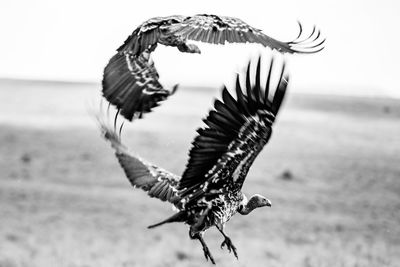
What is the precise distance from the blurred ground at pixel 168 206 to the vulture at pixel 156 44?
59.6 ft

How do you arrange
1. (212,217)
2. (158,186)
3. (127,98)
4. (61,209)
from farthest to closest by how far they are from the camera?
(61,209) → (158,186) → (212,217) → (127,98)

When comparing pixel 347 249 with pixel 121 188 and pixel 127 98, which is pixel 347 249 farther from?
pixel 127 98

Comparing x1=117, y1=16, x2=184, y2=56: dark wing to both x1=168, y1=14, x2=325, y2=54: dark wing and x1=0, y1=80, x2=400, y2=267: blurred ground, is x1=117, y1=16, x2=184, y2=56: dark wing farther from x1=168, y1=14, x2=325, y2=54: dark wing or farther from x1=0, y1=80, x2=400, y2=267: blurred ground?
x1=0, y1=80, x2=400, y2=267: blurred ground

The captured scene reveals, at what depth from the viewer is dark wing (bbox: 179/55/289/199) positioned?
5766 millimetres

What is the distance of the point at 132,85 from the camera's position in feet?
19.6

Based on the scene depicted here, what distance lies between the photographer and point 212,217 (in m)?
6.80

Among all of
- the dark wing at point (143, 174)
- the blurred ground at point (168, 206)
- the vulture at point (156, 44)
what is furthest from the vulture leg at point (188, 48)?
the blurred ground at point (168, 206)

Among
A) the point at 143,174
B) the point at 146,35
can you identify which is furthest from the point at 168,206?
the point at 146,35

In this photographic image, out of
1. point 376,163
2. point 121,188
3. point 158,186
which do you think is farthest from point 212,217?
point 376,163

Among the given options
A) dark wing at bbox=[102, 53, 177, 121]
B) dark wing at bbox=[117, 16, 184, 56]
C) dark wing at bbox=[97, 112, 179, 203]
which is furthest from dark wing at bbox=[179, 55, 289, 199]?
dark wing at bbox=[97, 112, 179, 203]

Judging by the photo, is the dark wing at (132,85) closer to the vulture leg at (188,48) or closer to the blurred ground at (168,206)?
the vulture leg at (188,48)

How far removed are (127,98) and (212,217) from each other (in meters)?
1.58

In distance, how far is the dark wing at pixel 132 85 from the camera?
5.73 m

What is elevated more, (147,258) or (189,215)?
(189,215)
